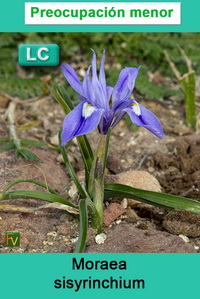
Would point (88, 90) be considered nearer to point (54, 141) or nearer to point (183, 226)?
point (183, 226)

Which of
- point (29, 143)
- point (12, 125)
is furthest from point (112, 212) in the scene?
point (12, 125)

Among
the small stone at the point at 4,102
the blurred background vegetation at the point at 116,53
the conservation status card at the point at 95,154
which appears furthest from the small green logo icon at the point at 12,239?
the blurred background vegetation at the point at 116,53

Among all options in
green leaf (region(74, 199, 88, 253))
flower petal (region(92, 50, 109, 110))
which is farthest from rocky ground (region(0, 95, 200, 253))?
flower petal (region(92, 50, 109, 110))

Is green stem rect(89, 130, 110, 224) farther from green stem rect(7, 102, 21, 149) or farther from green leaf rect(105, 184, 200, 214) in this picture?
green stem rect(7, 102, 21, 149)

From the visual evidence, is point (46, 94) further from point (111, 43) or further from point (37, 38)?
point (111, 43)

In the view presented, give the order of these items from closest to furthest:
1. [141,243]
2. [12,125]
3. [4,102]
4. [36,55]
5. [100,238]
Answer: [141,243] < [100,238] < [36,55] < [12,125] < [4,102]

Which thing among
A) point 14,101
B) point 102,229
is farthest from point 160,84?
point 102,229
